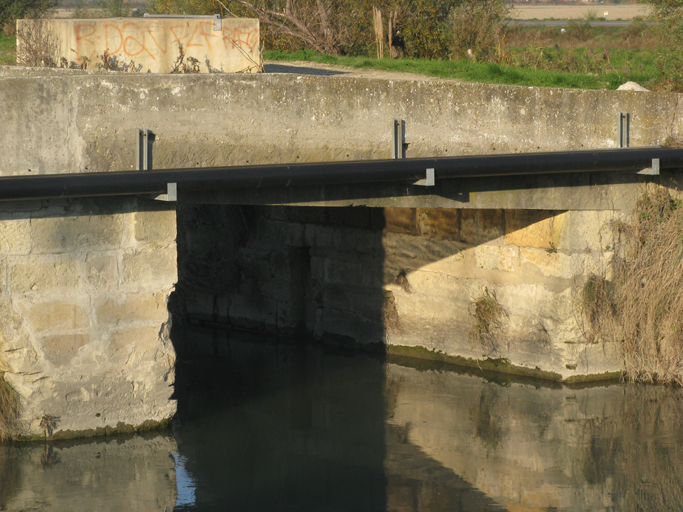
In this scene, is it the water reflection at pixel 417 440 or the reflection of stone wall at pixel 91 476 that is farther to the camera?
the water reflection at pixel 417 440

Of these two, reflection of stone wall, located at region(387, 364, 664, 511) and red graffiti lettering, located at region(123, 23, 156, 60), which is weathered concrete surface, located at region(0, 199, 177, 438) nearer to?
reflection of stone wall, located at region(387, 364, 664, 511)

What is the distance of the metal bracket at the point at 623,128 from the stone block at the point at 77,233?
15.5 feet

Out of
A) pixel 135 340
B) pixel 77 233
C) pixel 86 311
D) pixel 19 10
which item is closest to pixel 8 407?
pixel 86 311

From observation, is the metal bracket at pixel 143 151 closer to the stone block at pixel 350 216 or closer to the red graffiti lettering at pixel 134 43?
the red graffiti lettering at pixel 134 43

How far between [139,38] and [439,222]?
3.78 metres

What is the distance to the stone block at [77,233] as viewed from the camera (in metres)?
6.63

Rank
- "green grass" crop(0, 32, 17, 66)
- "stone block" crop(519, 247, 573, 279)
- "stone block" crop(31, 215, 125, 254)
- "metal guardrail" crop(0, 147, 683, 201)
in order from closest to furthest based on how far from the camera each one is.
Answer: "metal guardrail" crop(0, 147, 683, 201) < "stone block" crop(31, 215, 125, 254) < "stone block" crop(519, 247, 573, 279) < "green grass" crop(0, 32, 17, 66)

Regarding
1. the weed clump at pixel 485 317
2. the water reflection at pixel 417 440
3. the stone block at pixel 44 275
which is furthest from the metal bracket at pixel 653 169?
the stone block at pixel 44 275

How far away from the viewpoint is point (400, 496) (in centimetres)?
A: 666

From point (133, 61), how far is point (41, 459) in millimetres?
4541

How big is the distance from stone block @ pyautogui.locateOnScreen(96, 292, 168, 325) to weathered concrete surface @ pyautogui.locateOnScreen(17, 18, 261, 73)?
137 inches

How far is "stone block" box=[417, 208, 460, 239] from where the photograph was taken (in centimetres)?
968

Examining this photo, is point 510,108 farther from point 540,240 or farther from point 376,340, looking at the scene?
point 376,340

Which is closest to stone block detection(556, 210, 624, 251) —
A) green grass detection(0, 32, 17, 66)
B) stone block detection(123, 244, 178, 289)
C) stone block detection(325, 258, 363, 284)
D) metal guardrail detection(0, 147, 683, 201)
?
metal guardrail detection(0, 147, 683, 201)
